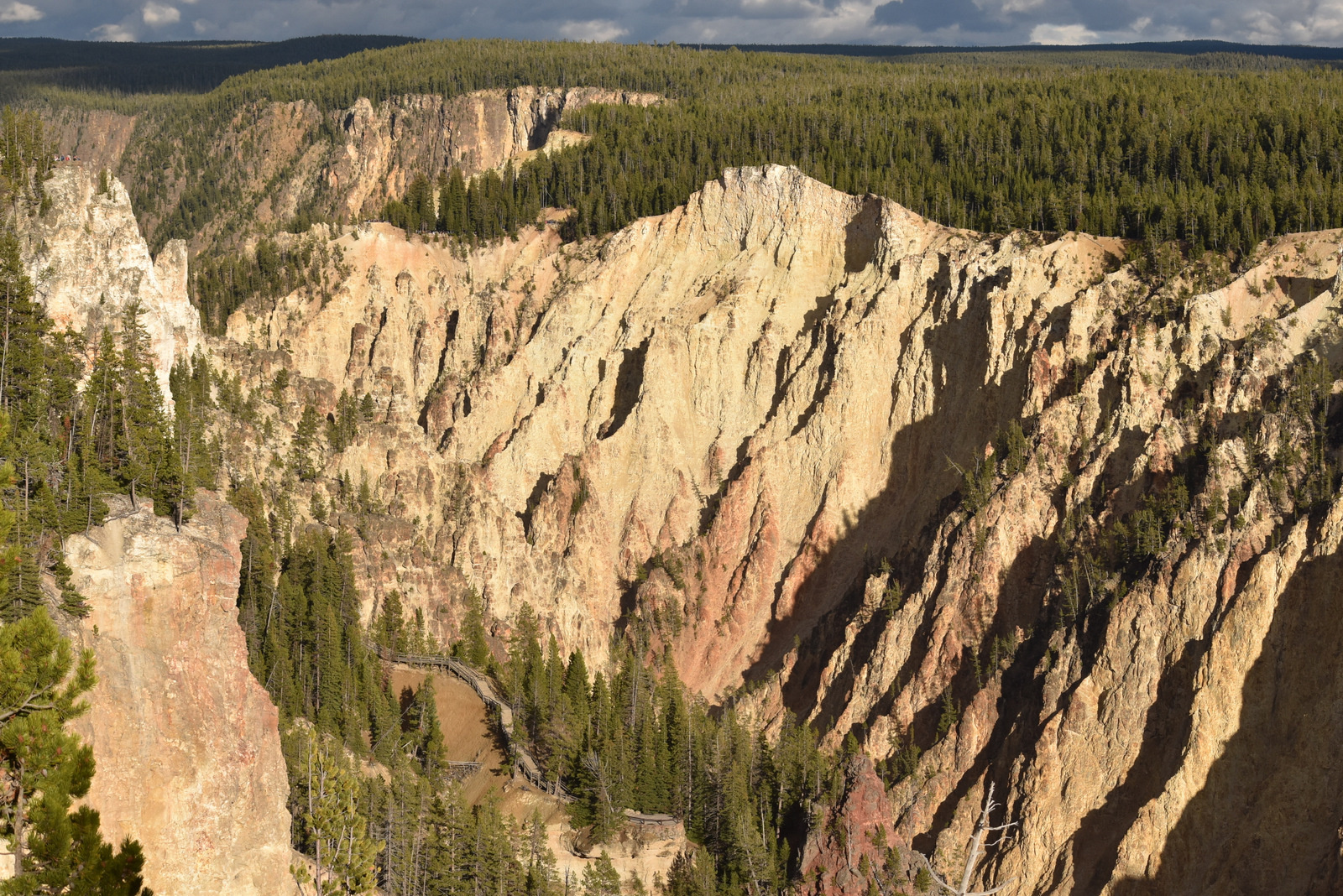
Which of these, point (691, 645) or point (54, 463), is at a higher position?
point (54, 463)

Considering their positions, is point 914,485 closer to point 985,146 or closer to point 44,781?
point 985,146

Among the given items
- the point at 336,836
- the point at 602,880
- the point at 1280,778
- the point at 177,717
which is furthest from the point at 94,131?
the point at 1280,778

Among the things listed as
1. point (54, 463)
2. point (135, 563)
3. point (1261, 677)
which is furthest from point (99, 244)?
point (1261, 677)

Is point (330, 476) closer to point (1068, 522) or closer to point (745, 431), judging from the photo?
point (745, 431)

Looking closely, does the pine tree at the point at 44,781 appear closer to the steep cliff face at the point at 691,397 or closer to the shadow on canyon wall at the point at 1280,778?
the shadow on canyon wall at the point at 1280,778

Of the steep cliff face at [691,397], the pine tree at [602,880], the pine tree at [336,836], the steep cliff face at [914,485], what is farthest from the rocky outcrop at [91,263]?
the pine tree at [602,880]
